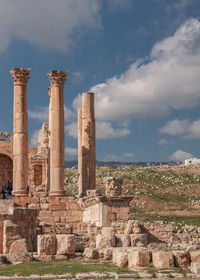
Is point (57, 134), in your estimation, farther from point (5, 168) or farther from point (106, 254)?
point (106, 254)

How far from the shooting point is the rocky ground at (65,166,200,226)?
54281 mm

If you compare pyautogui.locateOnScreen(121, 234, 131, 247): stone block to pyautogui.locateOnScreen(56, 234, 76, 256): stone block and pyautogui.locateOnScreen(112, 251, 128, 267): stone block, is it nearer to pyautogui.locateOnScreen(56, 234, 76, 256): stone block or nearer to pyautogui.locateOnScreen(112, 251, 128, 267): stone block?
pyautogui.locateOnScreen(56, 234, 76, 256): stone block

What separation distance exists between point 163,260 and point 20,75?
21.4 metres

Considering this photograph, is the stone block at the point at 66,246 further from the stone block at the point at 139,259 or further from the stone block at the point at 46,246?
the stone block at the point at 139,259

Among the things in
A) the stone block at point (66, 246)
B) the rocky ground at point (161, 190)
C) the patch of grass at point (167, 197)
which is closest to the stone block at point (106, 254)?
the stone block at point (66, 246)

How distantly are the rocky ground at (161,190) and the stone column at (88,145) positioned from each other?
509 inches

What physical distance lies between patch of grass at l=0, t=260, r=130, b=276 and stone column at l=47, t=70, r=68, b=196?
16201 mm

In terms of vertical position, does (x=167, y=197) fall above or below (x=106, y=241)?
above

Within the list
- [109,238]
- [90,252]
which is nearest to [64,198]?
[109,238]

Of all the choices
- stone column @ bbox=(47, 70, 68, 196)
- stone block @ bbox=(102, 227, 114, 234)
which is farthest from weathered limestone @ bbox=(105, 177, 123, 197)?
stone column @ bbox=(47, 70, 68, 196)

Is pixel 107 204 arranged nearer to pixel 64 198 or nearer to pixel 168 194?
pixel 64 198

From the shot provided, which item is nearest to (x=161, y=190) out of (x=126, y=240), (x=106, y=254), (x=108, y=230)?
(x=108, y=230)

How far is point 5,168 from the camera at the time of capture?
49.0 meters

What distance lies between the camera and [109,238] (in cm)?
2191
